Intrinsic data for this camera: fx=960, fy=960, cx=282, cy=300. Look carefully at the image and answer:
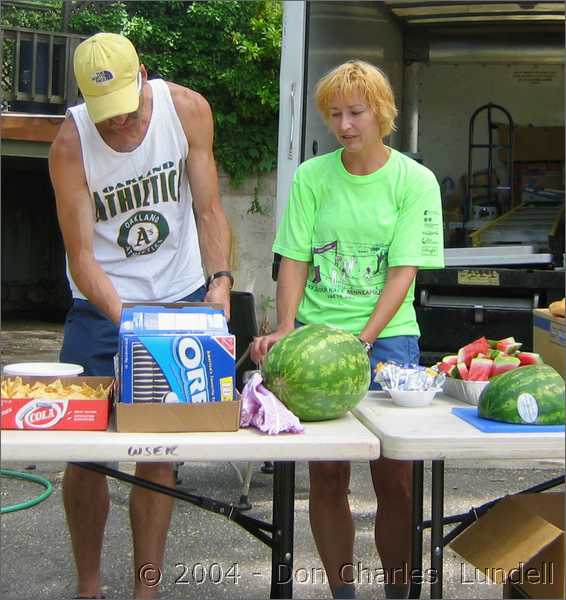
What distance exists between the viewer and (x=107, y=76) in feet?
9.46

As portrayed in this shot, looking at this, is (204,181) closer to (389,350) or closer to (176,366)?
(389,350)

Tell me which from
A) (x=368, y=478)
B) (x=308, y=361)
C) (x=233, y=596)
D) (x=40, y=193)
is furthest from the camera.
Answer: (x=40, y=193)

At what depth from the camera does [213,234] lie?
3.43 metres

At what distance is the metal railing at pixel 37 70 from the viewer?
38.4 ft

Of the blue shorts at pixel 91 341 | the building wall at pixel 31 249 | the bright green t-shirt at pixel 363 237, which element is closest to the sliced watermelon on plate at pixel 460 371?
the bright green t-shirt at pixel 363 237

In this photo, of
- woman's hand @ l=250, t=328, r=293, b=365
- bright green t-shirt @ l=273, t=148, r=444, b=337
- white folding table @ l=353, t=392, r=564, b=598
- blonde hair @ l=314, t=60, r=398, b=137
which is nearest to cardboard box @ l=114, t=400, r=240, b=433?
white folding table @ l=353, t=392, r=564, b=598

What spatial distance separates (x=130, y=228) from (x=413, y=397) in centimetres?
122

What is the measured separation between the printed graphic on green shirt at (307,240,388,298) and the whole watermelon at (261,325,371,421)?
674 mm

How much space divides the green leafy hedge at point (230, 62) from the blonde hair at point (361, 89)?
8448 millimetres

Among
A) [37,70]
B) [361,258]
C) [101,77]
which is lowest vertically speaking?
[361,258]

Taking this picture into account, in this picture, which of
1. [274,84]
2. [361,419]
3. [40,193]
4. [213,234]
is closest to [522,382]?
[361,419]

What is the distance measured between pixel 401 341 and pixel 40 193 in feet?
47.2

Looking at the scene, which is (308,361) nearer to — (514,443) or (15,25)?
(514,443)

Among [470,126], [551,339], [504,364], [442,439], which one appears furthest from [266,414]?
[470,126]
